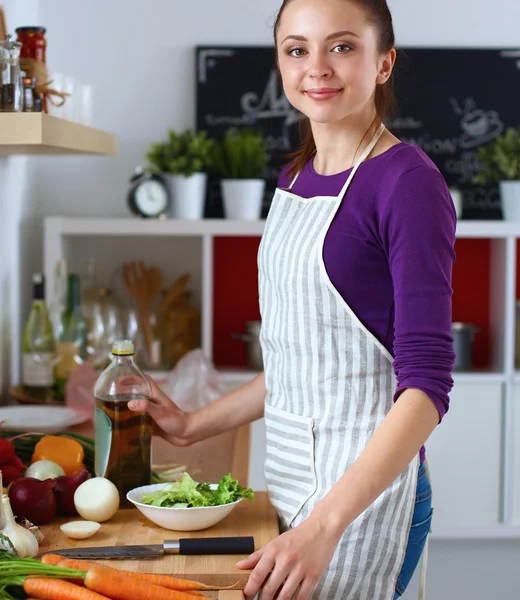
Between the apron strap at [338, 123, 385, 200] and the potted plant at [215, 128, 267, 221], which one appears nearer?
the apron strap at [338, 123, 385, 200]

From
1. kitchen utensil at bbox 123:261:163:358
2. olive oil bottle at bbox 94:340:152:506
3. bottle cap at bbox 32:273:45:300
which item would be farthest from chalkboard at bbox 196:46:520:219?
olive oil bottle at bbox 94:340:152:506

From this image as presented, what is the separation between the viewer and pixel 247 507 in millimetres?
1521

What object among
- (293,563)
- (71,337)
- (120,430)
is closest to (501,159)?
(71,337)

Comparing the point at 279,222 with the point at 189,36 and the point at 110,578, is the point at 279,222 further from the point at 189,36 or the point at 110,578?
the point at 189,36

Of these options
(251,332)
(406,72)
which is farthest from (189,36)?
(251,332)

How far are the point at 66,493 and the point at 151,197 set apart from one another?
168 centimetres

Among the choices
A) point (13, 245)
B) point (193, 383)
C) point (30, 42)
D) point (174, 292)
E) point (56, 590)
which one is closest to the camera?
point (56, 590)

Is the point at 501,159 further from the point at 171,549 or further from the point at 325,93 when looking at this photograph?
the point at 171,549

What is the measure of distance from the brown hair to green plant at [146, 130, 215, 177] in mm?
1284

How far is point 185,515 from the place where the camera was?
136 centimetres

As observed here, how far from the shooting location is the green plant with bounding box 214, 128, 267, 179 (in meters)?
3.02

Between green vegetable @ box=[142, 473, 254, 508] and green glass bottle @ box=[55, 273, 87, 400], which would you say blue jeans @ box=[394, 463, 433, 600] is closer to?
green vegetable @ box=[142, 473, 254, 508]

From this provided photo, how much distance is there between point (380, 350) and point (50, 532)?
1.89 ft

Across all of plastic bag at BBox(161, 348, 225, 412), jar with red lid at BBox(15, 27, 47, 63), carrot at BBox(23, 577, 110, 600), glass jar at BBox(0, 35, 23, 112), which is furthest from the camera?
plastic bag at BBox(161, 348, 225, 412)
